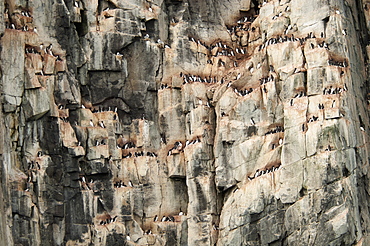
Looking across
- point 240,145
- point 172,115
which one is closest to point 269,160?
point 240,145

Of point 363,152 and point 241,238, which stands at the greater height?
point 363,152

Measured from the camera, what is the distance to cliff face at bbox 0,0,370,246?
5909 cm

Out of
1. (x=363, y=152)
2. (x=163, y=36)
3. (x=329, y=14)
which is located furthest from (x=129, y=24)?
(x=363, y=152)

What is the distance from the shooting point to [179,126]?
6594 centimetres

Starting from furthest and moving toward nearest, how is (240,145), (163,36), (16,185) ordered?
(163,36), (240,145), (16,185)

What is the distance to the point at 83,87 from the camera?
6481 centimetres

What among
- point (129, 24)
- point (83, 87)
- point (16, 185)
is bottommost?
point (16, 185)

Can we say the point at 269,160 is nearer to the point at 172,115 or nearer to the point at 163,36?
the point at 172,115

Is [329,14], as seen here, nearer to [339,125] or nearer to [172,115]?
[339,125]

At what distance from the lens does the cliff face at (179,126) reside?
59094 millimetres

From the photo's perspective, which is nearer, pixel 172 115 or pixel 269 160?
pixel 269 160

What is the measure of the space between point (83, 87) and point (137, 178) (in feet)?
22.9

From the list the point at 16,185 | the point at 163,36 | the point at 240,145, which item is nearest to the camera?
the point at 16,185

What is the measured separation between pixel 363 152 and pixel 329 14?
9.18 m
